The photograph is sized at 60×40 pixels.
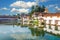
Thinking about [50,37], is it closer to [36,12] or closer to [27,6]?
[36,12]

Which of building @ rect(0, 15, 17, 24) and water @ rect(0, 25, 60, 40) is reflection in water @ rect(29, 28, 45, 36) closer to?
water @ rect(0, 25, 60, 40)

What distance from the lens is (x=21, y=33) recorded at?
1.93 meters

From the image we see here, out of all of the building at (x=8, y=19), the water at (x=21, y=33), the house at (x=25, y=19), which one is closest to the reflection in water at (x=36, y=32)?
the water at (x=21, y=33)

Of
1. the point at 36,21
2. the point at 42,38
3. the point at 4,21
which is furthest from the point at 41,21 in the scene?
the point at 4,21

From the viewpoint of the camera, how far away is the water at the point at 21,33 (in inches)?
75.4

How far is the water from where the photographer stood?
1914mm

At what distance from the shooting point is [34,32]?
1.93m

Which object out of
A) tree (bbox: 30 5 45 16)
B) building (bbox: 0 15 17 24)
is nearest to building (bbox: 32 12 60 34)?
tree (bbox: 30 5 45 16)

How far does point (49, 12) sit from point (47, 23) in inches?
5.7

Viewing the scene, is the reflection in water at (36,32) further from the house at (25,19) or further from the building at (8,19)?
the building at (8,19)

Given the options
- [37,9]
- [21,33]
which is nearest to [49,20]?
[37,9]

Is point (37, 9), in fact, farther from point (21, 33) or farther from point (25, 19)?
point (21, 33)

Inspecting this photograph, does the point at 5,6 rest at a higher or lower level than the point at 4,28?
higher

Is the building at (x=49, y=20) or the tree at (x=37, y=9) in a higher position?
the tree at (x=37, y=9)
